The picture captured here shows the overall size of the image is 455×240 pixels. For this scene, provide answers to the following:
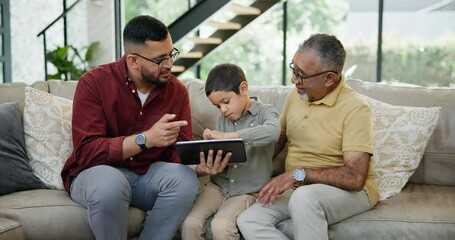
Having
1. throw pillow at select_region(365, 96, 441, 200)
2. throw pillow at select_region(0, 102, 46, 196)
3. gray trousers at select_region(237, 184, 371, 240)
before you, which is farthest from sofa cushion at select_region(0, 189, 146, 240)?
throw pillow at select_region(365, 96, 441, 200)

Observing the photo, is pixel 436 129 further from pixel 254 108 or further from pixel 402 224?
pixel 254 108

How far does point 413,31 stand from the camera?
6.66m

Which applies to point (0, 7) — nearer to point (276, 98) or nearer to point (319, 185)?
point (276, 98)

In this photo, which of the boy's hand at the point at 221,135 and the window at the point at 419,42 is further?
the window at the point at 419,42

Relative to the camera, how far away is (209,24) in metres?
6.62

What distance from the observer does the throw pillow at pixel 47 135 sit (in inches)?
102

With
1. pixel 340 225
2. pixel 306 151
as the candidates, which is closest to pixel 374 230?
pixel 340 225

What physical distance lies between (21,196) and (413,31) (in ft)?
17.5

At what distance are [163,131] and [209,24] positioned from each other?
4475mm

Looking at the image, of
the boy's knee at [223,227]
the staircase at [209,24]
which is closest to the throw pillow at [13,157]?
the boy's knee at [223,227]

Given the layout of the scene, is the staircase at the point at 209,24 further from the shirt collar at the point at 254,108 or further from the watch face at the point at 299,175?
the watch face at the point at 299,175

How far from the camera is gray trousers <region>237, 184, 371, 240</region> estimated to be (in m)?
2.08

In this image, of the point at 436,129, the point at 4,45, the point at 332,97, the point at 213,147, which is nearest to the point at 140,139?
the point at 213,147

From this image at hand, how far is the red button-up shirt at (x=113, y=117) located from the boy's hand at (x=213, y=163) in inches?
10.1
